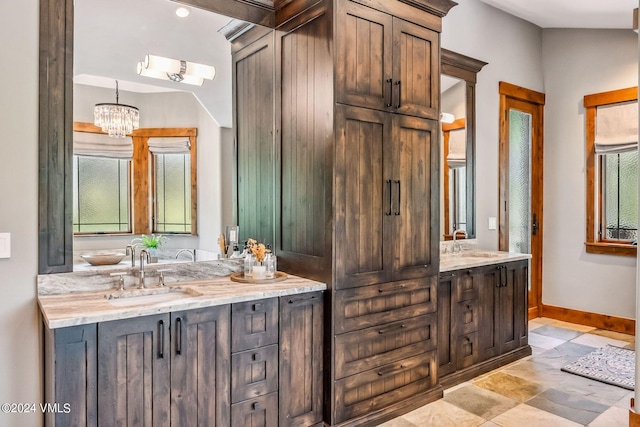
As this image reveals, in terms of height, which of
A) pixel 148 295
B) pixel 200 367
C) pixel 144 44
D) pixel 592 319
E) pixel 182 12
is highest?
pixel 182 12

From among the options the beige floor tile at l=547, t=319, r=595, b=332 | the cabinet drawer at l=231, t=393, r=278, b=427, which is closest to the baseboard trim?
the beige floor tile at l=547, t=319, r=595, b=332

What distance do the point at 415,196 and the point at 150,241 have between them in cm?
177

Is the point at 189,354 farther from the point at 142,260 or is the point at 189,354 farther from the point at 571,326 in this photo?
the point at 571,326

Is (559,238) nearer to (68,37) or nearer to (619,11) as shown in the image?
(619,11)

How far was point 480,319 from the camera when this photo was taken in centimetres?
358

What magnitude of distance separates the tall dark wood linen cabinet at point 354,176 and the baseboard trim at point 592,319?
9.20 feet

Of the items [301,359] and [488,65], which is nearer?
[301,359]

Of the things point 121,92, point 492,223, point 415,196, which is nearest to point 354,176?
point 415,196

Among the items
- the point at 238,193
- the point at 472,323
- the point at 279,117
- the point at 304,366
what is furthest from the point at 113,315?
the point at 472,323

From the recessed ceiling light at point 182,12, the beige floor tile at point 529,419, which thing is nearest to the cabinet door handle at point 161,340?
the recessed ceiling light at point 182,12

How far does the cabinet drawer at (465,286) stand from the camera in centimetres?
336

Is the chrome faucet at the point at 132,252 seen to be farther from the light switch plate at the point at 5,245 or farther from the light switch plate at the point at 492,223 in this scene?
the light switch plate at the point at 492,223

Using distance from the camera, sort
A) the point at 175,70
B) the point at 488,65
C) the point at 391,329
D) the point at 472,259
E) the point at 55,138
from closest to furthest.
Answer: the point at 55,138 → the point at 175,70 → the point at 391,329 → the point at 472,259 → the point at 488,65

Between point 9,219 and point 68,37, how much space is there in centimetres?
99
